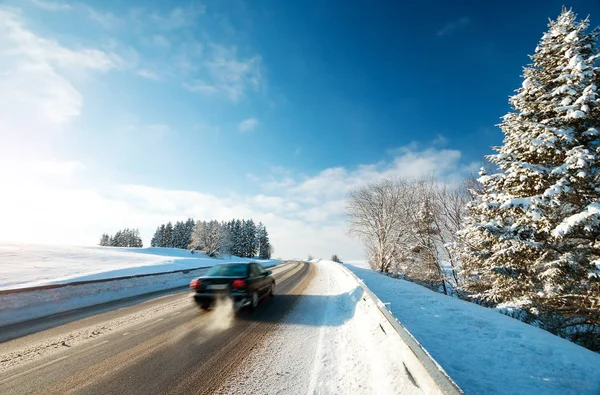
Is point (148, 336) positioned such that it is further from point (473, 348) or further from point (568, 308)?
point (568, 308)

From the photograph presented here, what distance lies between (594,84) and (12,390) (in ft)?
46.4

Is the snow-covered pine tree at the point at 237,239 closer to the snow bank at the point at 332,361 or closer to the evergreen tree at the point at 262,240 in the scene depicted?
the evergreen tree at the point at 262,240

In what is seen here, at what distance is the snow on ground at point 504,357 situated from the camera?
3.22 m

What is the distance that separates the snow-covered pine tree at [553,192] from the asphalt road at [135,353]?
315 inches

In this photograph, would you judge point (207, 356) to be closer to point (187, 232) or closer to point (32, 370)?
point (32, 370)

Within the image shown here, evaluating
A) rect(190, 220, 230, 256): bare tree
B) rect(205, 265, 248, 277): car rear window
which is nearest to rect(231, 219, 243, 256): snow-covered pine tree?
rect(190, 220, 230, 256): bare tree

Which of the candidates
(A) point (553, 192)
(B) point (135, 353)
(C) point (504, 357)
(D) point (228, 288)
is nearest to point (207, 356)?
(B) point (135, 353)

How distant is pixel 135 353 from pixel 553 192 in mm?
10538

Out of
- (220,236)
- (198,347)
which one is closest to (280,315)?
(198,347)

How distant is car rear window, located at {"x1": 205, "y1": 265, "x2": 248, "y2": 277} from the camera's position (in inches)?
321

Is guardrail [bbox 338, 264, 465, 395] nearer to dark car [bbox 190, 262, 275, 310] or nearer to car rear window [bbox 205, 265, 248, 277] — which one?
dark car [bbox 190, 262, 275, 310]

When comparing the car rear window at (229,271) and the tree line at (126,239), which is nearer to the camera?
the car rear window at (229,271)

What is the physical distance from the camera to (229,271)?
8383mm

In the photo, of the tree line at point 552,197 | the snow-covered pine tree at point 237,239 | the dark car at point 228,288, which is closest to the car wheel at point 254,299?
the dark car at point 228,288
